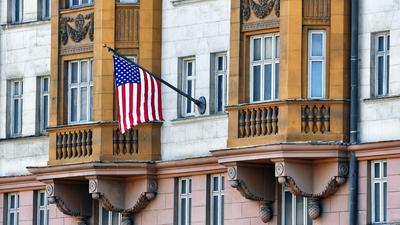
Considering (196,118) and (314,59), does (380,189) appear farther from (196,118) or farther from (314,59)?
(196,118)

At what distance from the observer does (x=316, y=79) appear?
67375 millimetres

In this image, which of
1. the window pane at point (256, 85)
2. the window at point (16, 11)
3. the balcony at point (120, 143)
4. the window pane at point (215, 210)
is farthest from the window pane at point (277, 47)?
the window at point (16, 11)

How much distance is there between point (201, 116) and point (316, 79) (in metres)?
4.84

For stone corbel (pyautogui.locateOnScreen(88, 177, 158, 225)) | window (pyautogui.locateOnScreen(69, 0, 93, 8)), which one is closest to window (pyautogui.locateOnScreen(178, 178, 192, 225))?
stone corbel (pyautogui.locateOnScreen(88, 177, 158, 225))

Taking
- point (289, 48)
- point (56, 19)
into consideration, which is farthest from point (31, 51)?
point (289, 48)

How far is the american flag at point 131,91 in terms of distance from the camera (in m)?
71.0

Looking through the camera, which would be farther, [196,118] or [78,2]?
[78,2]

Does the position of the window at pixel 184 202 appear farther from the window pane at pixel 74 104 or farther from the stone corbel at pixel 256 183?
the window pane at pixel 74 104

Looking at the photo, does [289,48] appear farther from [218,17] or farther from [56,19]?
[56,19]

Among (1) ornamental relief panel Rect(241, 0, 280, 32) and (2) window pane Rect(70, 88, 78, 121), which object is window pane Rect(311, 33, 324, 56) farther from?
(2) window pane Rect(70, 88, 78, 121)

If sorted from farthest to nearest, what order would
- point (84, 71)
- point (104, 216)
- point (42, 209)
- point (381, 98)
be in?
1. point (42, 209)
2. point (104, 216)
3. point (84, 71)
4. point (381, 98)

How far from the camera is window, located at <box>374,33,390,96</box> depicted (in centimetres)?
6606

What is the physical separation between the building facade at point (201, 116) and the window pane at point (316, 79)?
26 mm

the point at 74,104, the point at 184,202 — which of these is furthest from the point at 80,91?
the point at 184,202
